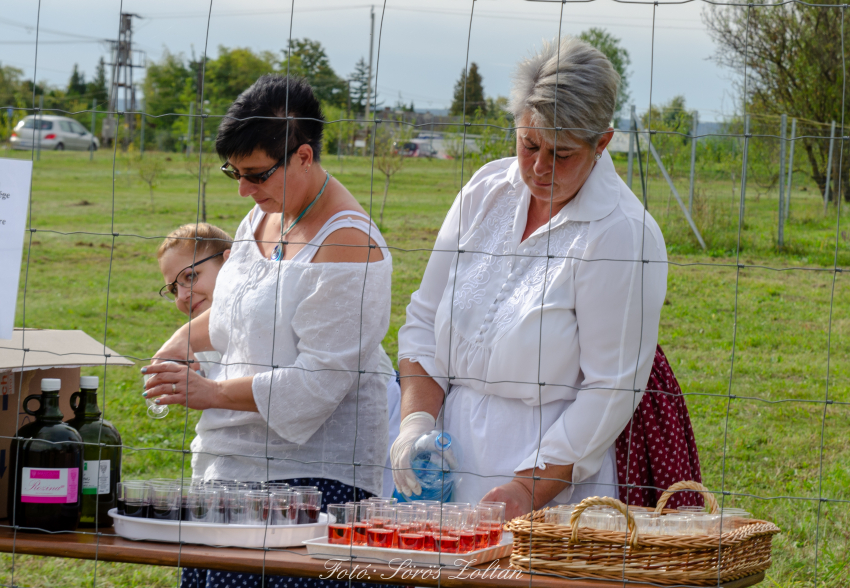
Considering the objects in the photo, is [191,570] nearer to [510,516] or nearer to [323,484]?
[323,484]

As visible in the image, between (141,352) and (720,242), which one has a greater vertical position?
(720,242)

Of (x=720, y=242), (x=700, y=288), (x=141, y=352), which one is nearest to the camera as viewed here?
(x=141, y=352)

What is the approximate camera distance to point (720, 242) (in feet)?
33.1

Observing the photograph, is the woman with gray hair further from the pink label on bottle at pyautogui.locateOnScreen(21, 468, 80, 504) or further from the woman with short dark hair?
the pink label on bottle at pyautogui.locateOnScreen(21, 468, 80, 504)

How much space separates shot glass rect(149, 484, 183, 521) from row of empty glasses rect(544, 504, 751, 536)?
0.72 meters

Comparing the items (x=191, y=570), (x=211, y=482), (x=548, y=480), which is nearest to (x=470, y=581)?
(x=548, y=480)

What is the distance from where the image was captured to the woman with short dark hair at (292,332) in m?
1.98

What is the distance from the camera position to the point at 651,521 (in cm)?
154

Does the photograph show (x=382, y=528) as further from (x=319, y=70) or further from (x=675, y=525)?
(x=319, y=70)

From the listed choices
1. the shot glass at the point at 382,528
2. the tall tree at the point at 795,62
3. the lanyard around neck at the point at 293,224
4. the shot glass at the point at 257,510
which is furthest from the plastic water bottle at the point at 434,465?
the tall tree at the point at 795,62

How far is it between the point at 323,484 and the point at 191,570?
1.42 ft

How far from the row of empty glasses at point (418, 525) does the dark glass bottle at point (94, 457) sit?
50cm

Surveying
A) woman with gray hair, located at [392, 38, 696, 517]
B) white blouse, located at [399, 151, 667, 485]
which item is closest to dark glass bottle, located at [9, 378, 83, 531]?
woman with gray hair, located at [392, 38, 696, 517]

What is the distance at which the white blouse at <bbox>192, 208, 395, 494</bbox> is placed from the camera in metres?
1.97
